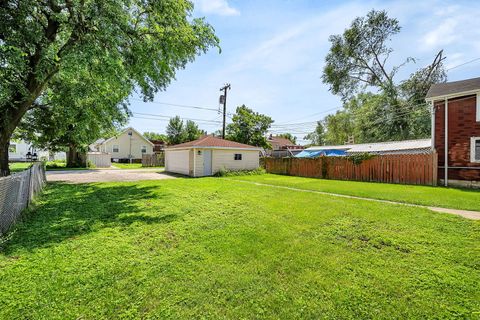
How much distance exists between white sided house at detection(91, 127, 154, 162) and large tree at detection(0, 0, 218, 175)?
2848cm

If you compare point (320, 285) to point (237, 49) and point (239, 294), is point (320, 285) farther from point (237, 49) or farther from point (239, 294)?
point (237, 49)

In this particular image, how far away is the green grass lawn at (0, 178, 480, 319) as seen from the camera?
8.40 ft

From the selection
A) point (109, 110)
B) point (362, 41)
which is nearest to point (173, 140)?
point (109, 110)

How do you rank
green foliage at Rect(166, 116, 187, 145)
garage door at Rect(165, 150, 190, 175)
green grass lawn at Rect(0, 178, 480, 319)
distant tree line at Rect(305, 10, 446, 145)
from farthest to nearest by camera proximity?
green foliage at Rect(166, 116, 187, 145) → distant tree line at Rect(305, 10, 446, 145) → garage door at Rect(165, 150, 190, 175) → green grass lawn at Rect(0, 178, 480, 319)

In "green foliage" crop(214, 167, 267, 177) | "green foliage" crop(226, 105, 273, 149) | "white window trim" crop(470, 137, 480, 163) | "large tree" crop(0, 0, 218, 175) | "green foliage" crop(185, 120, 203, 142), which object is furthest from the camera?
"green foliage" crop(185, 120, 203, 142)

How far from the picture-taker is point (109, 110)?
44.5 ft

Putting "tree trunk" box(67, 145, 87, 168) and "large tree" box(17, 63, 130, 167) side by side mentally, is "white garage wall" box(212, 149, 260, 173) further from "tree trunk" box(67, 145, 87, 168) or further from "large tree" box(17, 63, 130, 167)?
"tree trunk" box(67, 145, 87, 168)

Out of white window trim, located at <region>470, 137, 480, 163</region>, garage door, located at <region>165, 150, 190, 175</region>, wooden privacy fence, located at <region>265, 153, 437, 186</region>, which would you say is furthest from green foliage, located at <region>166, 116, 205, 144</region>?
white window trim, located at <region>470, 137, 480, 163</region>

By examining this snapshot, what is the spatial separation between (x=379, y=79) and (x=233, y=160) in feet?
68.2

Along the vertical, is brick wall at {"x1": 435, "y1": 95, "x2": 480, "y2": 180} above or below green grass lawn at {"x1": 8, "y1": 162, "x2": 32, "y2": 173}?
above

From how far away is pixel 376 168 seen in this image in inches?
547

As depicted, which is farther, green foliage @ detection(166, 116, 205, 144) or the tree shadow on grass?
green foliage @ detection(166, 116, 205, 144)

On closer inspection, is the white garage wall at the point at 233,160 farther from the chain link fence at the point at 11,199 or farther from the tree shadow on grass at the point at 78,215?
the chain link fence at the point at 11,199

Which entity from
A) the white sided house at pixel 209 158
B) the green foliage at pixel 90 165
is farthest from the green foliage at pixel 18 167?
the white sided house at pixel 209 158
